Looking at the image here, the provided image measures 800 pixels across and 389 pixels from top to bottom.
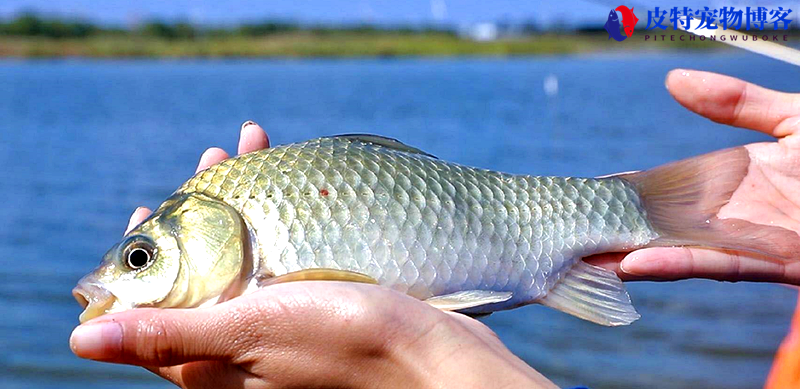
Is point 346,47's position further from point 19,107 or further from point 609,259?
point 609,259

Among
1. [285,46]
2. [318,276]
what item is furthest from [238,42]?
[318,276]

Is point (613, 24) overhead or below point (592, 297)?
overhead

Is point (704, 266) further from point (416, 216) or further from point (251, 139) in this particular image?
point (251, 139)

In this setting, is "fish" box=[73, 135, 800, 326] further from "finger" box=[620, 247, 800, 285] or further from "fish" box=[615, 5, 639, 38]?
"fish" box=[615, 5, 639, 38]

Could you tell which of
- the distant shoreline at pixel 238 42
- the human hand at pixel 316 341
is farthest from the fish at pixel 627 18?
the distant shoreline at pixel 238 42

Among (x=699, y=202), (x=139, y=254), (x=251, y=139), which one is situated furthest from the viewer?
(x=251, y=139)

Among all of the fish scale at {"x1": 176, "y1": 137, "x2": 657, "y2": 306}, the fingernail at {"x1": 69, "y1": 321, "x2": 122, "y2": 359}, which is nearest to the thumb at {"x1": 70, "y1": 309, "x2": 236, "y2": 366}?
the fingernail at {"x1": 69, "y1": 321, "x2": 122, "y2": 359}

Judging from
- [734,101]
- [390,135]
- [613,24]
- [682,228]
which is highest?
[613,24]
